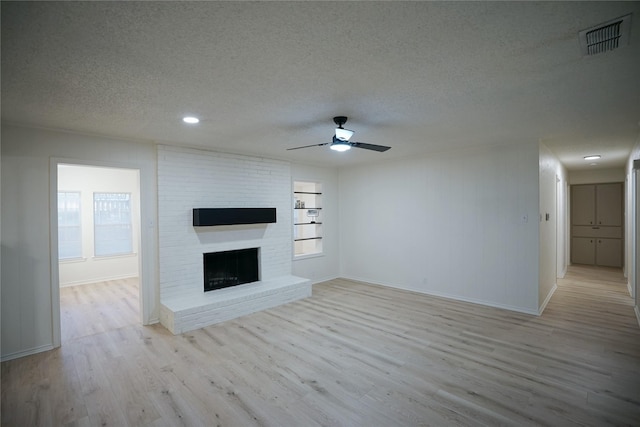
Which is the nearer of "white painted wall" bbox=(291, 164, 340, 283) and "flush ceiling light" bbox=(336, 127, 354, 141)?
"flush ceiling light" bbox=(336, 127, 354, 141)

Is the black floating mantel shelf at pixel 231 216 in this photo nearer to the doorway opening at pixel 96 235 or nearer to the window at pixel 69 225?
the doorway opening at pixel 96 235

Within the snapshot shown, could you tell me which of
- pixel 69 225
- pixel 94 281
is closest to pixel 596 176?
pixel 94 281

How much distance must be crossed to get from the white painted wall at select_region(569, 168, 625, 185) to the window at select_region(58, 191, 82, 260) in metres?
12.4

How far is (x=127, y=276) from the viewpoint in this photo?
768 centimetres

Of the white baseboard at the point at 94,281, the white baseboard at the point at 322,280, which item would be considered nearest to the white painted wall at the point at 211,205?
the white baseboard at the point at 322,280

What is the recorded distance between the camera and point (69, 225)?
6969 mm

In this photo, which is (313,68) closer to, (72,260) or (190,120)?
(190,120)

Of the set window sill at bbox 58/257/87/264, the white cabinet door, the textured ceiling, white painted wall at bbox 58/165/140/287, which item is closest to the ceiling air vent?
the textured ceiling

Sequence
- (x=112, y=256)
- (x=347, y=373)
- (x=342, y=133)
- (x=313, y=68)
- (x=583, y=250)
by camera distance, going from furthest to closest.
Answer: (x=583, y=250), (x=112, y=256), (x=342, y=133), (x=347, y=373), (x=313, y=68)

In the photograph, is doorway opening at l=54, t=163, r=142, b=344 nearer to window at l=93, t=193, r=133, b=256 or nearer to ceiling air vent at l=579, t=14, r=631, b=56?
window at l=93, t=193, r=133, b=256

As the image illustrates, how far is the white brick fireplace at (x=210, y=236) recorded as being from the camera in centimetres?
456

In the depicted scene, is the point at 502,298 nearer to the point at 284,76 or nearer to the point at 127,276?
the point at 284,76

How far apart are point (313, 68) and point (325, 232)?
→ 200 inches

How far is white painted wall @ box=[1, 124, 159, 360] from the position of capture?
3447 mm
